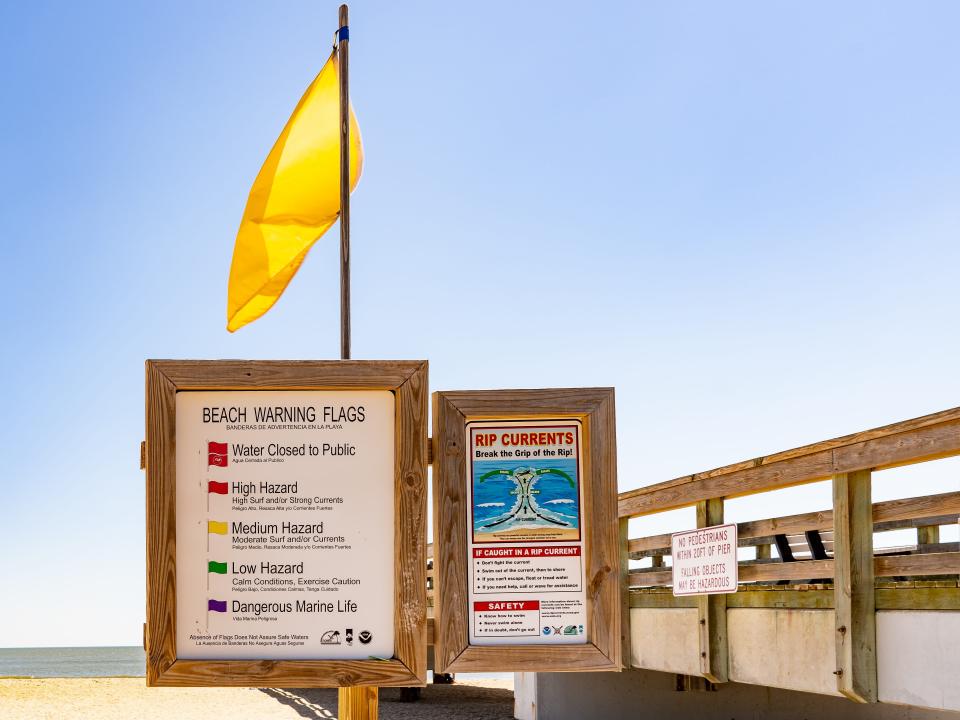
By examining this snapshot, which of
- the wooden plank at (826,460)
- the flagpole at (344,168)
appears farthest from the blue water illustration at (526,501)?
the wooden plank at (826,460)

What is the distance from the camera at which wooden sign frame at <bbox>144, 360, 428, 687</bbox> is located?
371 cm

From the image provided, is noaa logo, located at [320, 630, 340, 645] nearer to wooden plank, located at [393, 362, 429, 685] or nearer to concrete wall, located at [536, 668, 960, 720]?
wooden plank, located at [393, 362, 429, 685]

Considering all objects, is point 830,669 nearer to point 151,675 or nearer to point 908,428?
point 908,428

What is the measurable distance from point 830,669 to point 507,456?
4.02 metres

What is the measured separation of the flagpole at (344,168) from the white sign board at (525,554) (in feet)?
4.17

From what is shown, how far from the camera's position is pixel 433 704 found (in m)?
24.3

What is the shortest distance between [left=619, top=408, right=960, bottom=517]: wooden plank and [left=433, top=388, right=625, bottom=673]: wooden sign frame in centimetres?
286

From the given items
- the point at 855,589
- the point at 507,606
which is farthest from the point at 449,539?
the point at 855,589

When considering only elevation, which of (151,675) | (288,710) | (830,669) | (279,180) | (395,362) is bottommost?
(288,710)

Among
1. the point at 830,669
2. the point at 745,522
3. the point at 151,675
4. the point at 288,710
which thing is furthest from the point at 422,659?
the point at 288,710

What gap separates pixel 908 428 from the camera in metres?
6.32

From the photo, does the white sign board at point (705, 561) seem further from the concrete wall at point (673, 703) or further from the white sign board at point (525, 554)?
the white sign board at point (525, 554)

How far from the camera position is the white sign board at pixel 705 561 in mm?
8211

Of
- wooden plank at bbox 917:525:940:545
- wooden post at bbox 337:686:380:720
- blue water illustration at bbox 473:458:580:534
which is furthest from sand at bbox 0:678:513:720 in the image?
blue water illustration at bbox 473:458:580:534
